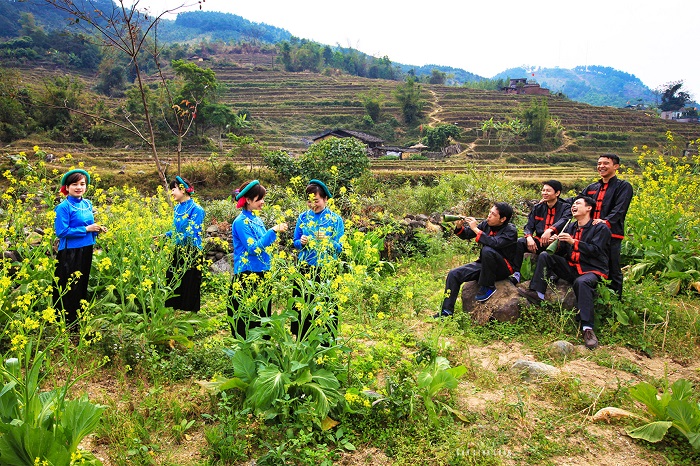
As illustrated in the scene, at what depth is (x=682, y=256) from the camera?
591cm

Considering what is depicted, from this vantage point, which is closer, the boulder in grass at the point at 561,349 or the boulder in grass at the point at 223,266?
the boulder in grass at the point at 561,349

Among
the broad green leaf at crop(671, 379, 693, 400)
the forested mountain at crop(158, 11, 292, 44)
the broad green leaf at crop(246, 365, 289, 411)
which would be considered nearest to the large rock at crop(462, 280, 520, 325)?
the broad green leaf at crop(671, 379, 693, 400)

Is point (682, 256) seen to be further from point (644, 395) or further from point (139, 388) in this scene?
point (139, 388)

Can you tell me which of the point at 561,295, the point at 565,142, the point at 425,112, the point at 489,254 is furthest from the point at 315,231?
the point at 425,112

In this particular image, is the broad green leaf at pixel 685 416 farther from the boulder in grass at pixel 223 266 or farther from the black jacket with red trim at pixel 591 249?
the boulder in grass at pixel 223 266

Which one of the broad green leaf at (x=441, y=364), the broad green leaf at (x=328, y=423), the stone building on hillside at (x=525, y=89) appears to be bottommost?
the broad green leaf at (x=328, y=423)

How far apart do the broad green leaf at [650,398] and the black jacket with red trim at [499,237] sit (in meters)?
2.14

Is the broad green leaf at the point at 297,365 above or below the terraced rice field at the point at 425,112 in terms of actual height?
below

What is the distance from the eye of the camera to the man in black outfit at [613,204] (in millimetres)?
5012

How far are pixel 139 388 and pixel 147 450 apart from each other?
2.54 ft

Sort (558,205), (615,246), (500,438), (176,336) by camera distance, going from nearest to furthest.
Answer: (500,438) → (176,336) → (615,246) → (558,205)

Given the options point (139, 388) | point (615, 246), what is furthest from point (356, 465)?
point (615, 246)

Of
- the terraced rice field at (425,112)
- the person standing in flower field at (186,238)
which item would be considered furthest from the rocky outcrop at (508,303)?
the terraced rice field at (425,112)

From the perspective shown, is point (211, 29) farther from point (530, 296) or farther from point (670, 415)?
point (670, 415)
